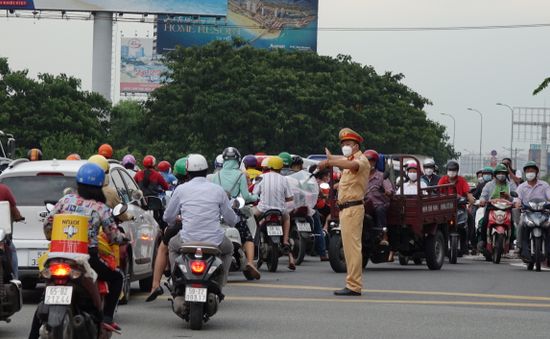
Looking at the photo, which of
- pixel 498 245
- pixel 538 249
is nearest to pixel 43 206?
pixel 538 249

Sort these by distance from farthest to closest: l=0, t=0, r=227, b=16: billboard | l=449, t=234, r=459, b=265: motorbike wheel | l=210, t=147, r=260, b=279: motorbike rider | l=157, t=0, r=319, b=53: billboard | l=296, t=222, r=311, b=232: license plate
→ l=157, t=0, r=319, b=53: billboard < l=0, t=0, r=227, b=16: billboard < l=449, t=234, r=459, b=265: motorbike wheel < l=296, t=222, r=311, b=232: license plate < l=210, t=147, r=260, b=279: motorbike rider

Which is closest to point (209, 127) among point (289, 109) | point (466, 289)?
point (289, 109)

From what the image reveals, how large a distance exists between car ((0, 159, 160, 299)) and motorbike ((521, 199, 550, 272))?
812cm

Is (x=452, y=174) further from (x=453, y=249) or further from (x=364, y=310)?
(x=364, y=310)

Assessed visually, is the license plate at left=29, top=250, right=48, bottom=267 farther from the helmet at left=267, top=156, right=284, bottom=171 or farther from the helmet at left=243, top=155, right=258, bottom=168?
the helmet at left=243, top=155, right=258, bottom=168

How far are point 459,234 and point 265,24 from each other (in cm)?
7114

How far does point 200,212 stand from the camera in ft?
43.1

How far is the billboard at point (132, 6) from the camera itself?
278 feet

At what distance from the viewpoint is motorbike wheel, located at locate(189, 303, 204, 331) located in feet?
42.0

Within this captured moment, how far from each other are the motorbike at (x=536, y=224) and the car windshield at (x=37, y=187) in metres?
9.38

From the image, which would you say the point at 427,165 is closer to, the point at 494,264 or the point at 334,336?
the point at 494,264

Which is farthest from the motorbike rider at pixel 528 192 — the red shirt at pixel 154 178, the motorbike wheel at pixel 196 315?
the motorbike wheel at pixel 196 315

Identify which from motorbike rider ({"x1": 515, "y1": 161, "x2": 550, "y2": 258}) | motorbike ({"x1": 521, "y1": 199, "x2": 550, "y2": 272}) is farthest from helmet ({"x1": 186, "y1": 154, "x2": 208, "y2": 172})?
motorbike rider ({"x1": 515, "y1": 161, "x2": 550, "y2": 258})

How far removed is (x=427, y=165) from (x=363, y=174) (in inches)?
347
